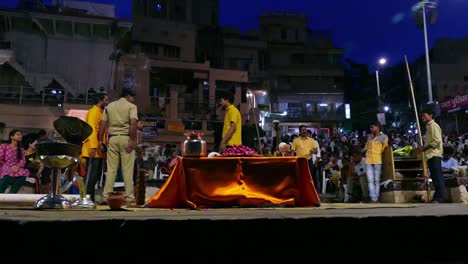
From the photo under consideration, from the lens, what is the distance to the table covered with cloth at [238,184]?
4949 millimetres

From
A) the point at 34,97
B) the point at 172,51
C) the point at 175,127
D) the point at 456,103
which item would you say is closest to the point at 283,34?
the point at 172,51

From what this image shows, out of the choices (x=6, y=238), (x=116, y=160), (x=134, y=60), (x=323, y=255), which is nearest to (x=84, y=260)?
(x=6, y=238)

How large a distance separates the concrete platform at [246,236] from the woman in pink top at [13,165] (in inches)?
208

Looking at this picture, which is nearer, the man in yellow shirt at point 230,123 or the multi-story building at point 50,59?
the man in yellow shirt at point 230,123

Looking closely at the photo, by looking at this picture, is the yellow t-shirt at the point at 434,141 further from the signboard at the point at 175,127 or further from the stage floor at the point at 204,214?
the signboard at the point at 175,127

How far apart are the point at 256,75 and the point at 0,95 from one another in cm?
2061

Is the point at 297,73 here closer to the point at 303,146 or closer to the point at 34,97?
the point at 34,97

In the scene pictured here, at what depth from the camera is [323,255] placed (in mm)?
2615

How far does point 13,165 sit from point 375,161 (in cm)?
780

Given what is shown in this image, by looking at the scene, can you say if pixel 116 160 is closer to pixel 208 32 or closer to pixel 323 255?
pixel 323 255

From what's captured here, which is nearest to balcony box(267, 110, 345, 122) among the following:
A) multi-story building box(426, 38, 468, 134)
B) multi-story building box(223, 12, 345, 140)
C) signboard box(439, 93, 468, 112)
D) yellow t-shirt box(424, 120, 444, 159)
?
multi-story building box(223, 12, 345, 140)

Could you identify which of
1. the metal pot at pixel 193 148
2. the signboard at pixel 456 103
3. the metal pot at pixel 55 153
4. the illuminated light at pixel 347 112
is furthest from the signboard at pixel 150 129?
the metal pot at pixel 55 153

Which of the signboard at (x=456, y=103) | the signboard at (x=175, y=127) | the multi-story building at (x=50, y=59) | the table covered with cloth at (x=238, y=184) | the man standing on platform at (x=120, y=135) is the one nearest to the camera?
the table covered with cloth at (x=238, y=184)

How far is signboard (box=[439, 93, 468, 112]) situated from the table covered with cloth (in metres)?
22.9
